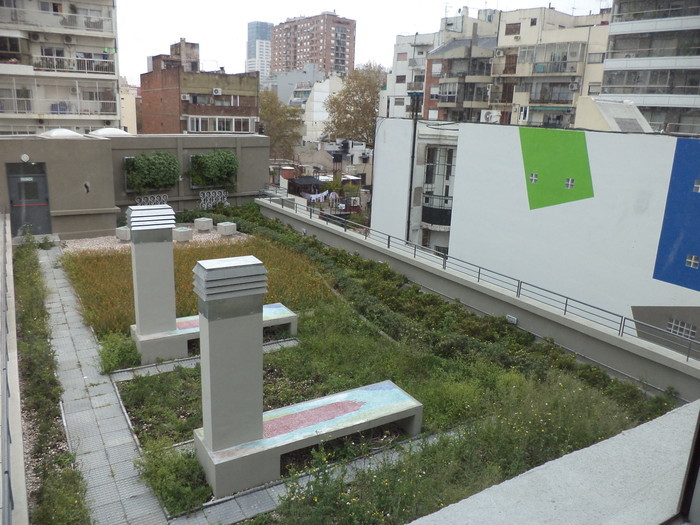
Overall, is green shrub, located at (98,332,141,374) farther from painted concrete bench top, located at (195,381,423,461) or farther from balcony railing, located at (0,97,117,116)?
balcony railing, located at (0,97,117,116)

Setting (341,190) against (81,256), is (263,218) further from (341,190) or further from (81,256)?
(341,190)

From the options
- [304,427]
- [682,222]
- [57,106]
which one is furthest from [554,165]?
[57,106]

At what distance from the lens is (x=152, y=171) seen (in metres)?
23.0

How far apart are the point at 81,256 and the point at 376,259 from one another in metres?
9.36

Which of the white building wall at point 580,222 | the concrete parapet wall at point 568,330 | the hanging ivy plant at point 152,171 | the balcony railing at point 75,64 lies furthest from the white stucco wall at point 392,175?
the balcony railing at point 75,64

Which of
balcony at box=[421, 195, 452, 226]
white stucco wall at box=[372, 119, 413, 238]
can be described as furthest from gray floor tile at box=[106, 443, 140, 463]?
balcony at box=[421, 195, 452, 226]

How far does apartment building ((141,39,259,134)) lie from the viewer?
42.0 meters

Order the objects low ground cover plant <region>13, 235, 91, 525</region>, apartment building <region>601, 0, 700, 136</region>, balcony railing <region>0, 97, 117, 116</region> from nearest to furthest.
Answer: low ground cover plant <region>13, 235, 91, 525</region> → apartment building <region>601, 0, 700, 136</region> → balcony railing <region>0, 97, 117, 116</region>

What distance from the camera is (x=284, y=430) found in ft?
26.7

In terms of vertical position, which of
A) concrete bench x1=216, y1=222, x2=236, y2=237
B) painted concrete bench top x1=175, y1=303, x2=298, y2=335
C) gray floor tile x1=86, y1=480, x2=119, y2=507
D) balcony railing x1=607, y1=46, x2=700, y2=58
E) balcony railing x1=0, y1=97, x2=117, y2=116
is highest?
balcony railing x1=607, y1=46, x2=700, y2=58

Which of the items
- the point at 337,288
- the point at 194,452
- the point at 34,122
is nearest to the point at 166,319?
the point at 194,452

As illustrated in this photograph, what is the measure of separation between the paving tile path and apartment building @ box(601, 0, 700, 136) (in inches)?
1017

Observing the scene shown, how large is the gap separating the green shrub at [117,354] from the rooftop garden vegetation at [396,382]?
0.55 meters

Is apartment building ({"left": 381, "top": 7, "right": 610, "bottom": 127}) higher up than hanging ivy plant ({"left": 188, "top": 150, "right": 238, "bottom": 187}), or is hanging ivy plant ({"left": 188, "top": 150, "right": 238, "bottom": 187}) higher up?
apartment building ({"left": 381, "top": 7, "right": 610, "bottom": 127})
